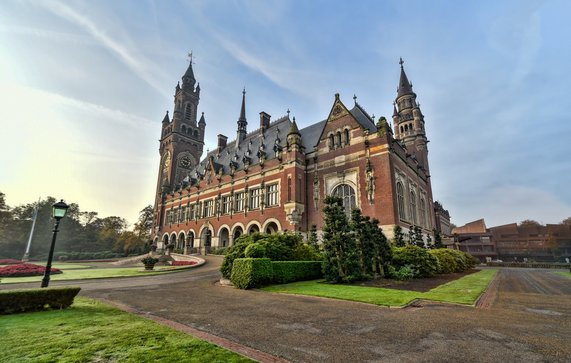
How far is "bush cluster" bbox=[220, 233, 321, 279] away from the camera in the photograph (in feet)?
51.2

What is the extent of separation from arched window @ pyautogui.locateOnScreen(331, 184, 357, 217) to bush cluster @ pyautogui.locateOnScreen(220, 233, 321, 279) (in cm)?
1065

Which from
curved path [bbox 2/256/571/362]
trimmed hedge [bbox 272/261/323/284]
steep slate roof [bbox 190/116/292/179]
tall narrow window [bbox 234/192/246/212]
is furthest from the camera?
tall narrow window [bbox 234/192/246/212]

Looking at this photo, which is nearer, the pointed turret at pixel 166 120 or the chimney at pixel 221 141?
the chimney at pixel 221 141

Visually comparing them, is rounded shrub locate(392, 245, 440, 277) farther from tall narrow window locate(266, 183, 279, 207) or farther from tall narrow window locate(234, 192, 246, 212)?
tall narrow window locate(234, 192, 246, 212)

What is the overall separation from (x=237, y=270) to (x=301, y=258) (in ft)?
16.6

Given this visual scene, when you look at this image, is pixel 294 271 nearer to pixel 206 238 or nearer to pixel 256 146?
pixel 256 146

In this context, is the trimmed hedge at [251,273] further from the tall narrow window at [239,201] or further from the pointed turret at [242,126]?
the pointed turret at [242,126]

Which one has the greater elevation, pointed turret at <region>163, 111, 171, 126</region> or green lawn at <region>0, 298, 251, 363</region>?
pointed turret at <region>163, 111, 171, 126</region>

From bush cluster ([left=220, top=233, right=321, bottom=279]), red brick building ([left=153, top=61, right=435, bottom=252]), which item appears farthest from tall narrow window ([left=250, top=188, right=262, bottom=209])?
bush cluster ([left=220, top=233, right=321, bottom=279])

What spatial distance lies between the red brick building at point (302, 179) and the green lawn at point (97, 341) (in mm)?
22924

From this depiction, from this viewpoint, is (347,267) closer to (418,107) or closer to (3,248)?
(418,107)

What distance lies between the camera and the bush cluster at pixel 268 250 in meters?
15.6

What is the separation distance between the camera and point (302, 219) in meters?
30.6

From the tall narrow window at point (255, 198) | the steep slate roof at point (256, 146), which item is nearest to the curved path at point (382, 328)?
the tall narrow window at point (255, 198)
